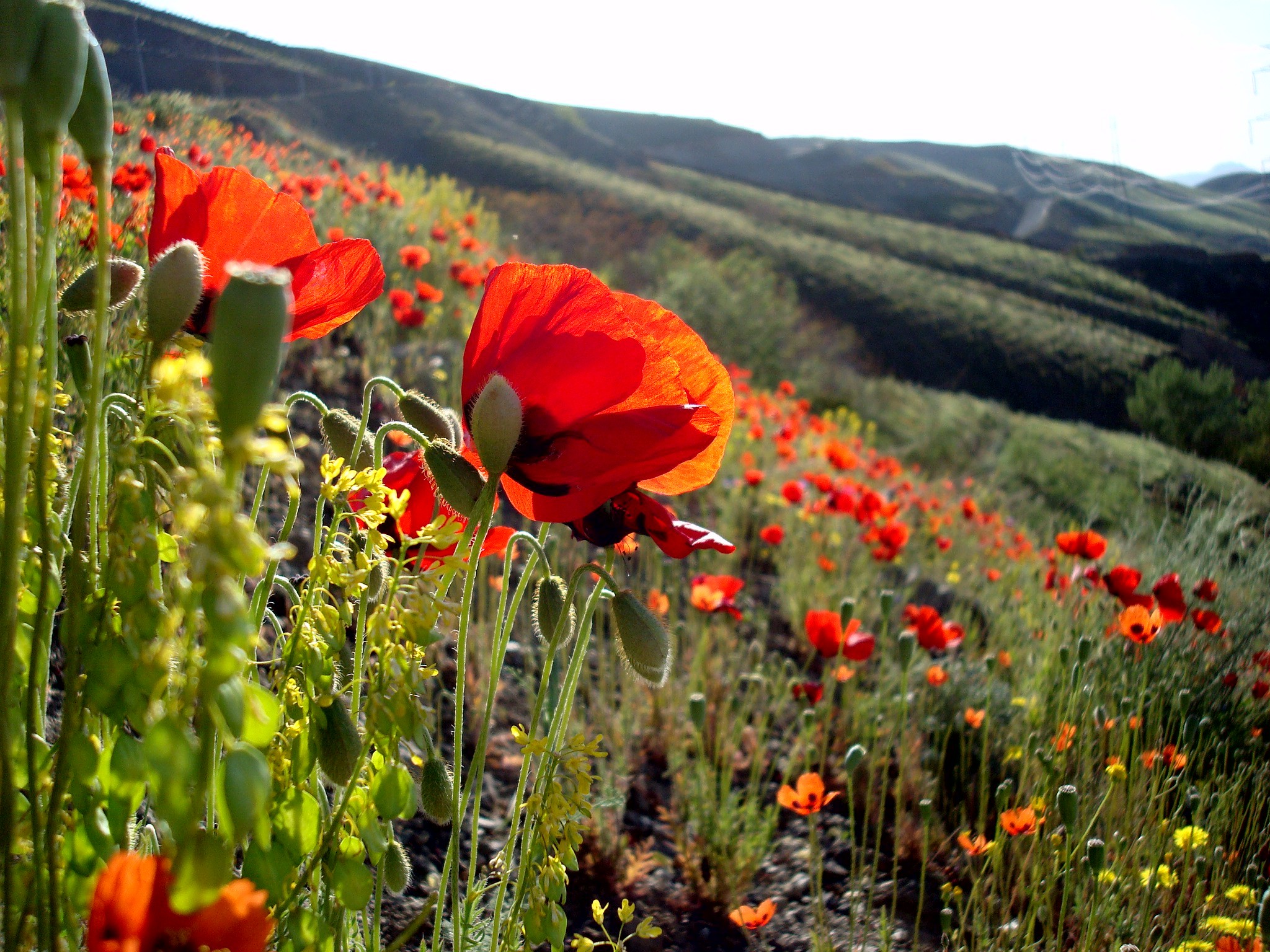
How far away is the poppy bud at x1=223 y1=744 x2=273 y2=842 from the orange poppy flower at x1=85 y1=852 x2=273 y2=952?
73mm

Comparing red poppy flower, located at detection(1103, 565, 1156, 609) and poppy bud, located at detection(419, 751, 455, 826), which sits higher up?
poppy bud, located at detection(419, 751, 455, 826)

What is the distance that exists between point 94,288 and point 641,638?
48 centimetres

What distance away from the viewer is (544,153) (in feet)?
72.2

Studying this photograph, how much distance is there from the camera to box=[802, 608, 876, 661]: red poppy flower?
2.03 metres

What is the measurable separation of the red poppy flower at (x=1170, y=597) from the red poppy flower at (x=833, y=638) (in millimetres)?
628

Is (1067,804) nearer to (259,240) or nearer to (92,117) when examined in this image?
(259,240)

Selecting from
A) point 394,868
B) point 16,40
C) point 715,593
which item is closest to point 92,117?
point 16,40

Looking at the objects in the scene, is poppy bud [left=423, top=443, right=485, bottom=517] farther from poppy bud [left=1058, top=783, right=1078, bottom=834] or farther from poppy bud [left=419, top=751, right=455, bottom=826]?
poppy bud [left=1058, top=783, right=1078, bottom=834]

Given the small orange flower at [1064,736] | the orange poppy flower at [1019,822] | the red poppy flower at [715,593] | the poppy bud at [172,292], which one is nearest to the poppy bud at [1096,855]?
the orange poppy flower at [1019,822]

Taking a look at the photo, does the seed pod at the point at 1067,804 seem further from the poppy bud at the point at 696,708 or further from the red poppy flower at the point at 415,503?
the red poppy flower at the point at 415,503

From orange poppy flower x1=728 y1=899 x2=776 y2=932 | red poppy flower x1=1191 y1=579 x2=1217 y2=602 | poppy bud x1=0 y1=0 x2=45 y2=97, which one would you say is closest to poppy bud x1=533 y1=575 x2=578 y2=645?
poppy bud x1=0 y1=0 x2=45 y2=97

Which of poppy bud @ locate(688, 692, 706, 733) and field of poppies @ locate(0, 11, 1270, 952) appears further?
poppy bud @ locate(688, 692, 706, 733)

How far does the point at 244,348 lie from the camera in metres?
0.30

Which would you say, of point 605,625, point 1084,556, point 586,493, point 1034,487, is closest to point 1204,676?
point 1084,556
